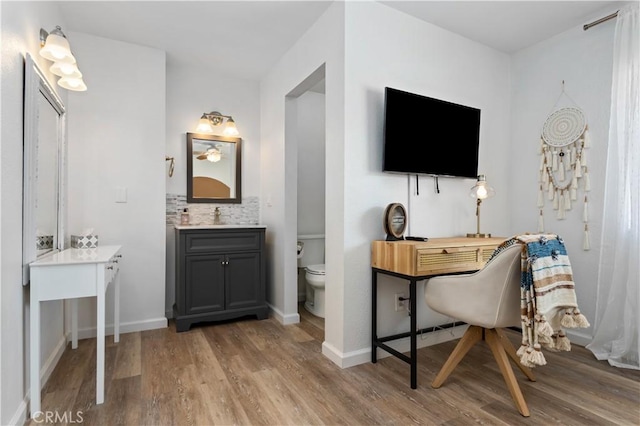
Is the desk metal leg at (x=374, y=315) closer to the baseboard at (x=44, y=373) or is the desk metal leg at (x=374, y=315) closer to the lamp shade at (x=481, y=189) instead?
the lamp shade at (x=481, y=189)

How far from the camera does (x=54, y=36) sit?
1.90 meters

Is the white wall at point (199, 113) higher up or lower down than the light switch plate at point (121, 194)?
higher up

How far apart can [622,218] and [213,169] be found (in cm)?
349

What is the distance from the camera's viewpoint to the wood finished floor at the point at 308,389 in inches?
67.7

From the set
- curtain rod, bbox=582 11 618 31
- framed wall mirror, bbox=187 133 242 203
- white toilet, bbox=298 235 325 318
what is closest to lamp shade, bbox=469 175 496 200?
curtain rod, bbox=582 11 618 31

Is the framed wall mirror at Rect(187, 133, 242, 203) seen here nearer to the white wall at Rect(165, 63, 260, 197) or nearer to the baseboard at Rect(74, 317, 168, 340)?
the white wall at Rect(165, 63, 260, 197)

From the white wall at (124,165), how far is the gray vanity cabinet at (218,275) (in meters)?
0.26

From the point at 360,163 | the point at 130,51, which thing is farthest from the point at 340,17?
the point at 130,51

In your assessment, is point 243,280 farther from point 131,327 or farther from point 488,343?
point 488,343

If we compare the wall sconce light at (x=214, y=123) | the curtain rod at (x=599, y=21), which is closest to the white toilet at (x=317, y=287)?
the wall sconce light at (x=214, y=123)

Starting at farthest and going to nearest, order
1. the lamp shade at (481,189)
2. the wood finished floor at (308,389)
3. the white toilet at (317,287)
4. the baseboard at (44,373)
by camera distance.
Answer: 1. the white toilet at (317,287)
2. the lamp shade at (481,189)
3. the wood finished floor at (308,389)
4. the baseboard at (44,373)

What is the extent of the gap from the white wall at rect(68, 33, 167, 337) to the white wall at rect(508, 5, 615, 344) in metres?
3.28

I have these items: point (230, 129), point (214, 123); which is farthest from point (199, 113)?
point (230, 129)

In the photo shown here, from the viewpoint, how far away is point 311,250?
3.96m
